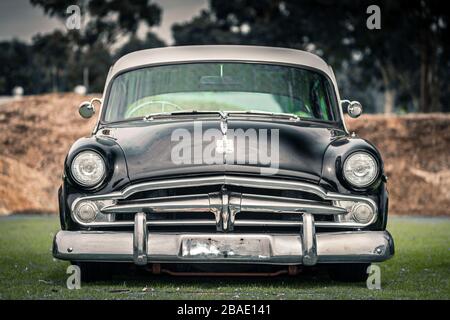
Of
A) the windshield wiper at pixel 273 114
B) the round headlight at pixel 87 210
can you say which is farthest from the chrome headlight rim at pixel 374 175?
the round headlight at pixel 87 210

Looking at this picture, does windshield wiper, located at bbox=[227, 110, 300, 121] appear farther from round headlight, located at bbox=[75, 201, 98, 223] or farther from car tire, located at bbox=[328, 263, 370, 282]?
round headlight, located at bbox=[75, 201, 98, 223]

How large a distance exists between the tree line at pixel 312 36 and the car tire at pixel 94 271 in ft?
81.7

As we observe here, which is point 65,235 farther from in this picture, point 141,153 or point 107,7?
point 107,7

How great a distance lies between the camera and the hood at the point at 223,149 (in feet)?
20.9

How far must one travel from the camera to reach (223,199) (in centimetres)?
621

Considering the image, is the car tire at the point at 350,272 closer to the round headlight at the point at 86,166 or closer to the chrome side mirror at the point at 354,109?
the chrome side mirror at the point at 354,109

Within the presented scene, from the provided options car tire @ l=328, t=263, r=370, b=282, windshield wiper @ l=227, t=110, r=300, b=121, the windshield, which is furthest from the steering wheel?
car tire @ l=328, t=263, r=370, b=282

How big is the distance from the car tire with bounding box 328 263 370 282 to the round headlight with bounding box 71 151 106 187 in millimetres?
1916

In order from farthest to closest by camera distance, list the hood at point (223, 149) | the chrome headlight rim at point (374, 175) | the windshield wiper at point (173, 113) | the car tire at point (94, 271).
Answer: the windshield wiper at point (173, 113)
the car tire at point (94, 271)
the chrome headlight rim at point (374, 175)
the hood at point (223, 149)

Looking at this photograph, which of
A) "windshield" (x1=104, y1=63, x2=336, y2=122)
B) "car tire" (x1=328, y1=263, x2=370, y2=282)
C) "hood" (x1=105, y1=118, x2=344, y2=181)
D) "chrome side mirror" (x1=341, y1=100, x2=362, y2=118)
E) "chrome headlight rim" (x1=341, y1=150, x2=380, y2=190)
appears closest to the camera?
"hood" (x1=105, y1=118, x2=344, y2=181)

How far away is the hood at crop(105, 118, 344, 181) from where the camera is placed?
20.9 ft

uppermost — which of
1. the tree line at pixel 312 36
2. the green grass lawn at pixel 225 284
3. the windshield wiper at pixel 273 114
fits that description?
the tree line at pixel 312 36

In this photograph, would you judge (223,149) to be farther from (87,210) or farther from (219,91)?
(219,91)

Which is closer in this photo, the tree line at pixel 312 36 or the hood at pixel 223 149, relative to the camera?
the hood at pixel 223 149
